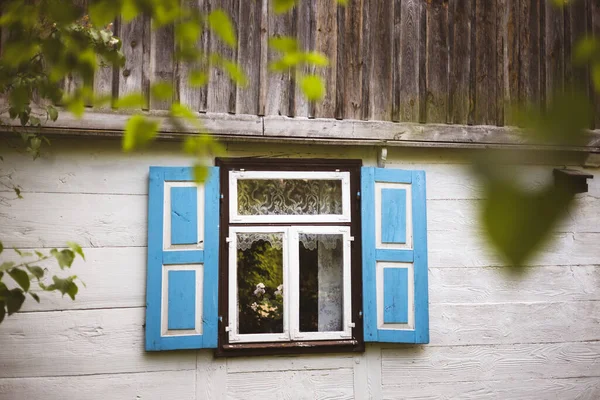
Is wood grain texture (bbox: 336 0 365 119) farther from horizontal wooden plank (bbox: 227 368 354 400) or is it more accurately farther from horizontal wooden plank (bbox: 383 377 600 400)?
horizontal wooden plank (bbox: 383 377 600 400)

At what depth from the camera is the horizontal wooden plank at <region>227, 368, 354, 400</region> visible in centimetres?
374

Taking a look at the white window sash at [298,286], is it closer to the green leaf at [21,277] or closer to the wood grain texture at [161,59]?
the wood grain texture at [161,59]

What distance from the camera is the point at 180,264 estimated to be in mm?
3658

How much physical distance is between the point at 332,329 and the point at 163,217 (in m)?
1.32

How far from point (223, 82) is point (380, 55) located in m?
1.08

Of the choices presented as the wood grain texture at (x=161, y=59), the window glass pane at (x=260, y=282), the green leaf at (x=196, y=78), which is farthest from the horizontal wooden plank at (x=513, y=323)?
the green leaf at (x=196, y=78)

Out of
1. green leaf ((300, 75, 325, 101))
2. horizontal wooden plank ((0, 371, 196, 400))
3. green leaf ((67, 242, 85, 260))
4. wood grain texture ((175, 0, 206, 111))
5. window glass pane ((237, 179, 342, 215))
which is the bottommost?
horizontal wooden plank ((0, 371, 196, 400))

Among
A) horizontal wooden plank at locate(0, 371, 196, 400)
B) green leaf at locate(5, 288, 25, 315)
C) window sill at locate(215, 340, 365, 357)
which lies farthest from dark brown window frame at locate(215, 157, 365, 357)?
green leaf at locate(5, 288, 25, 315)

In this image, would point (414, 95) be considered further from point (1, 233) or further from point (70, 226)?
point (1, 233)

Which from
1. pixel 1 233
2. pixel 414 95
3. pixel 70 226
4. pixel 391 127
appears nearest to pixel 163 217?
pixel 70 226

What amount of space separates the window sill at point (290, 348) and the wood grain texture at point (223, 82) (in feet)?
4.93

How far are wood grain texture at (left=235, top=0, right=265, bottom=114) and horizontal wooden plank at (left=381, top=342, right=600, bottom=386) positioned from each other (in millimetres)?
1873

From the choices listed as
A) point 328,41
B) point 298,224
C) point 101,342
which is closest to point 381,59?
point 328,41

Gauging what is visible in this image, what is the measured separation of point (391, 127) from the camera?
392 centimetres
